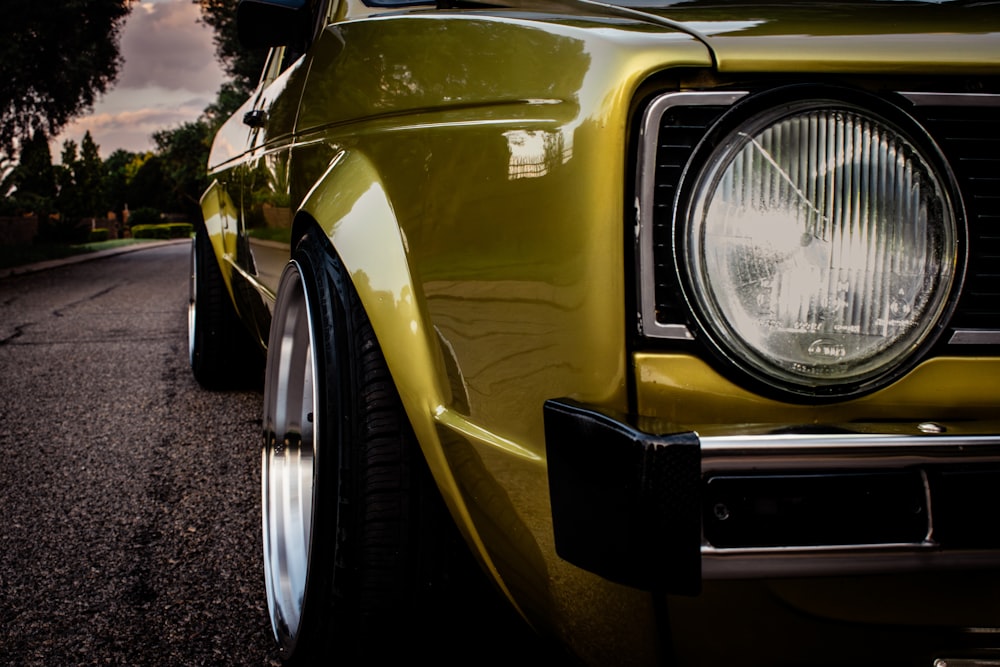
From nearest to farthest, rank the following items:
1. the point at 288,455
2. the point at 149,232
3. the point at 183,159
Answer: the point at 288,455 → the point at 149,232 → the point at 183,159

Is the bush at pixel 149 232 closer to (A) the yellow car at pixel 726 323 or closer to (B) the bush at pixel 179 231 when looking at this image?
(B) the bush at pixel 179 231

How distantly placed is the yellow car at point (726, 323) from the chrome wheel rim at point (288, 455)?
642 mm

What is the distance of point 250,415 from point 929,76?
283 centimetres

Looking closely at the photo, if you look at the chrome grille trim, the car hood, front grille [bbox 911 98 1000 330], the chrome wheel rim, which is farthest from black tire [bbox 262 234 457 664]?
front grille [bbox 911 98 1000 330]

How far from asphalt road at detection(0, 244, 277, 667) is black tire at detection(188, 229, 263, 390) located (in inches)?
3.7

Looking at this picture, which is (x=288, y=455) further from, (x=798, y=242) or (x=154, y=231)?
(x=154, y=231)

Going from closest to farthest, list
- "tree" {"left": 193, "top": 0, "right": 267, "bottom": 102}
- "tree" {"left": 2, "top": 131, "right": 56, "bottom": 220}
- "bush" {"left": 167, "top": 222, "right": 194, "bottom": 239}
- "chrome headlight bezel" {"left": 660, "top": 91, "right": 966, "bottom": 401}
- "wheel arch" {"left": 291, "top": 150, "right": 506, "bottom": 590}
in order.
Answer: "chrome headlight bezel" {"left": 660, "top": 91, "right": 966, "bottom": 401} < "wheel arch" {"left": 291, "top": 150, "right": 506, "bottom": 590} < "tree" {"left": 2, "top": 131, "right": 56, "bottom": 220} < "tree" {"left": 193, "top": 0, "right": 267, "bottom": 102} < "bush" {"left": 167, "top": 222, "right": 194, "bottom": 239}

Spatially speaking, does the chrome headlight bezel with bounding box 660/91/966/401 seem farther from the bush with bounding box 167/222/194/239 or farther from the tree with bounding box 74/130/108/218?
the bush with bounding box 167/222/194/239

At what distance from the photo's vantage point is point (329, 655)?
4.30 ft

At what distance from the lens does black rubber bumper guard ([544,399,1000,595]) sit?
2.71ft

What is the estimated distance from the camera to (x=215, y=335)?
349cm

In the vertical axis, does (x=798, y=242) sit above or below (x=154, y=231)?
below

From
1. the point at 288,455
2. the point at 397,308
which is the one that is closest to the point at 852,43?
the point at 397,308

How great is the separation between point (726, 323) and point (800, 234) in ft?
0.41
